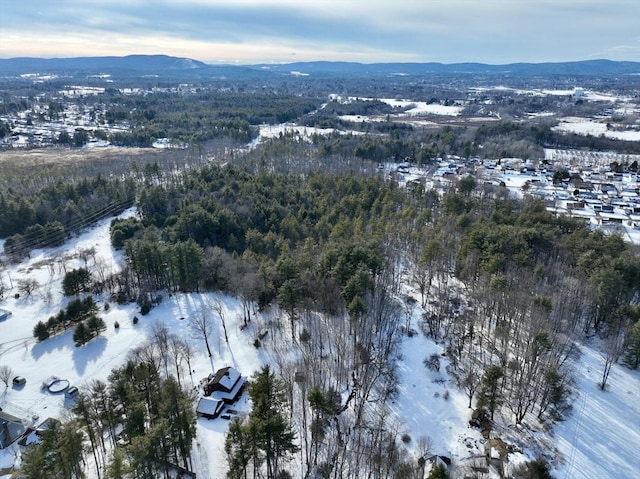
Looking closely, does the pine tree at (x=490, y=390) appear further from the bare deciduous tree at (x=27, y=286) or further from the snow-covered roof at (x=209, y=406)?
the bare deciduous tree at (x=27, y=286)

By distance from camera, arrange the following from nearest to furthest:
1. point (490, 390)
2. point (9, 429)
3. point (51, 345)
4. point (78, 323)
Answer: point (9, 429) → point (490, 390) → point (51, 345) → point (78, 323)

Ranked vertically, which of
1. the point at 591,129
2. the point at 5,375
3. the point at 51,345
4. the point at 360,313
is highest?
the point at 591,129

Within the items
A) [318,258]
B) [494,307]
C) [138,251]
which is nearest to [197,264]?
[138,251]

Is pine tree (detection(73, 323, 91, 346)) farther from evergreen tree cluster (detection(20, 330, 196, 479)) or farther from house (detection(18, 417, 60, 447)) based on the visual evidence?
evergreen tree cluster (detection(20, 330, 196, 479))

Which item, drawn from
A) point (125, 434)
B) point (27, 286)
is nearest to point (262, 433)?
point (125, 434)

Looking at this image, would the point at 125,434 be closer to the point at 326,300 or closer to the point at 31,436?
the point at 31,436

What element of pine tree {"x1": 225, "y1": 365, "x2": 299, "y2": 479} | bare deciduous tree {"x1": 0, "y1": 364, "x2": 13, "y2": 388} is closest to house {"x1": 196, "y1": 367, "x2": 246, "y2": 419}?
pine tree {"x1": 225, "y1": 365, "x2": 299, "y2": 479}

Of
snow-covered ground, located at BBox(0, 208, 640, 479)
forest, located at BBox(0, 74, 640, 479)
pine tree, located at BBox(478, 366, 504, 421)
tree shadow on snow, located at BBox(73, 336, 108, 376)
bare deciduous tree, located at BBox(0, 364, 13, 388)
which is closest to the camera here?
→ forest, located at BBox(0, 74, 640, 479)
